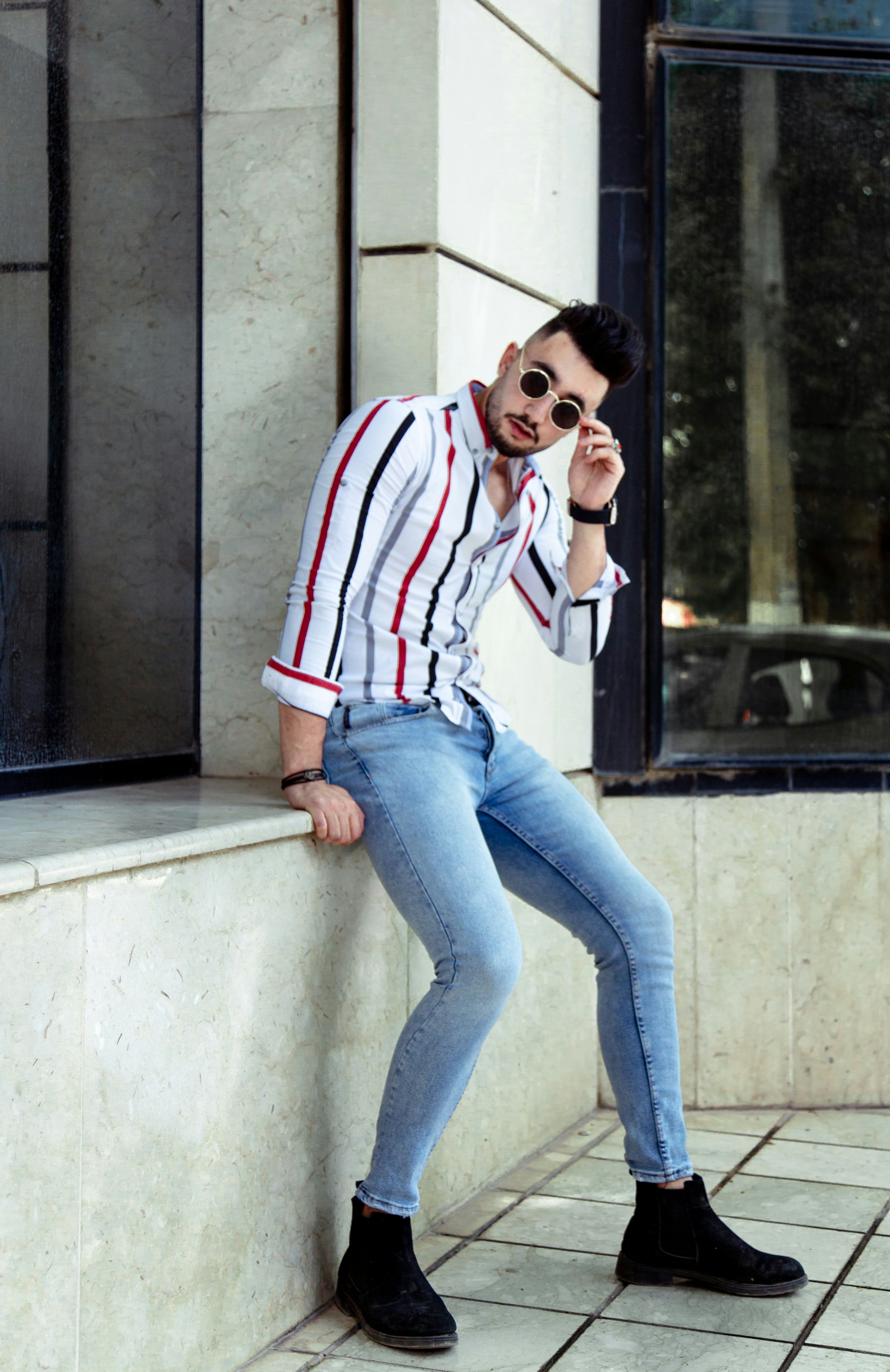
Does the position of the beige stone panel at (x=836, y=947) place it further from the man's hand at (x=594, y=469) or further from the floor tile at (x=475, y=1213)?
the man's hand at (x=594, y=469)

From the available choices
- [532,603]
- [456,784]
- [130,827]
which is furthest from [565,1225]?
[130,827]

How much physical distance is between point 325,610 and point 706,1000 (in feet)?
7.46

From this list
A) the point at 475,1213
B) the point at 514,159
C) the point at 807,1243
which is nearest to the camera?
the point at 807,1243

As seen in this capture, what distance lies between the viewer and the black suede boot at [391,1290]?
291 cm

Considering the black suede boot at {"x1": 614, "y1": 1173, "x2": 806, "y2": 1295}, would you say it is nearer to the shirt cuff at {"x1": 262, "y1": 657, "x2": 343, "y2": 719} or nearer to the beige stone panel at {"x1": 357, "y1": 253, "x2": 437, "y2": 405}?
the shirt cuff at {"x1": 262, "y1": 657, "x2": 343, "y2": 719}

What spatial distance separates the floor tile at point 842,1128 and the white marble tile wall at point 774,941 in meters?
0.06

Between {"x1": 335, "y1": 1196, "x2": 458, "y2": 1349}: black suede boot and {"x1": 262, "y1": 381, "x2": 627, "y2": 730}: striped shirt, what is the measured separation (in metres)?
1.00

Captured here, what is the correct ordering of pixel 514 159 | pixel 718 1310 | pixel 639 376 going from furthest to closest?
1. pixel 639 376
2. pixel 514 159
3. pixel 718 1310

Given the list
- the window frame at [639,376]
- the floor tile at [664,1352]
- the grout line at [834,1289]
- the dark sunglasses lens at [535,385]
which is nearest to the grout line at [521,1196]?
the floor tile at [664,1352]

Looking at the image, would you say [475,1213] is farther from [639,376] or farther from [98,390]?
[639,376]

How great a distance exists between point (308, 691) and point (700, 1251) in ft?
4.58

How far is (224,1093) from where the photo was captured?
2.78 meters

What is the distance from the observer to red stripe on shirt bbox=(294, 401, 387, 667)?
3012mm

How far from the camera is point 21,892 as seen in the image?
7.44 feet
